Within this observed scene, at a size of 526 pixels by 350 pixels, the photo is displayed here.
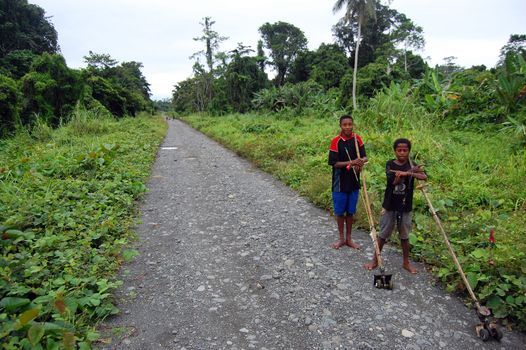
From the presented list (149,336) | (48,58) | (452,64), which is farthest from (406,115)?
(452,64)

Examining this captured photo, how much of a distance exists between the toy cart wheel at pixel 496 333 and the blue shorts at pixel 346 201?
1.99 m

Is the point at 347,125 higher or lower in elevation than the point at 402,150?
higher

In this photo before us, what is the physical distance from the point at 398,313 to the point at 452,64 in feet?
177

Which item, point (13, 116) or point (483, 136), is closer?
point (483, 136)

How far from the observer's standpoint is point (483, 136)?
865cm

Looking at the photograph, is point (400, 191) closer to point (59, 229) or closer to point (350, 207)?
point (350, 207)

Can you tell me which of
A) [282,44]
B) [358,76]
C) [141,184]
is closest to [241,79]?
[358,76]

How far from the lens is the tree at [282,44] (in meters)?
48.1

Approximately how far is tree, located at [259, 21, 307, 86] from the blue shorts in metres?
45.0

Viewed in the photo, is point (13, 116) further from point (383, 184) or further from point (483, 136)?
point (483, 136)

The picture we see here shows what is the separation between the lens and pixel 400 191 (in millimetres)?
3633

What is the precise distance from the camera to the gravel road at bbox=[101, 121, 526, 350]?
2902mm

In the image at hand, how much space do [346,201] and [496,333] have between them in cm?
213

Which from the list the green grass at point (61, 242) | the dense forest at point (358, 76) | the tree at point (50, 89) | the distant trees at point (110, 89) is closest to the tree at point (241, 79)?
the dense forest at point (358, 76)
